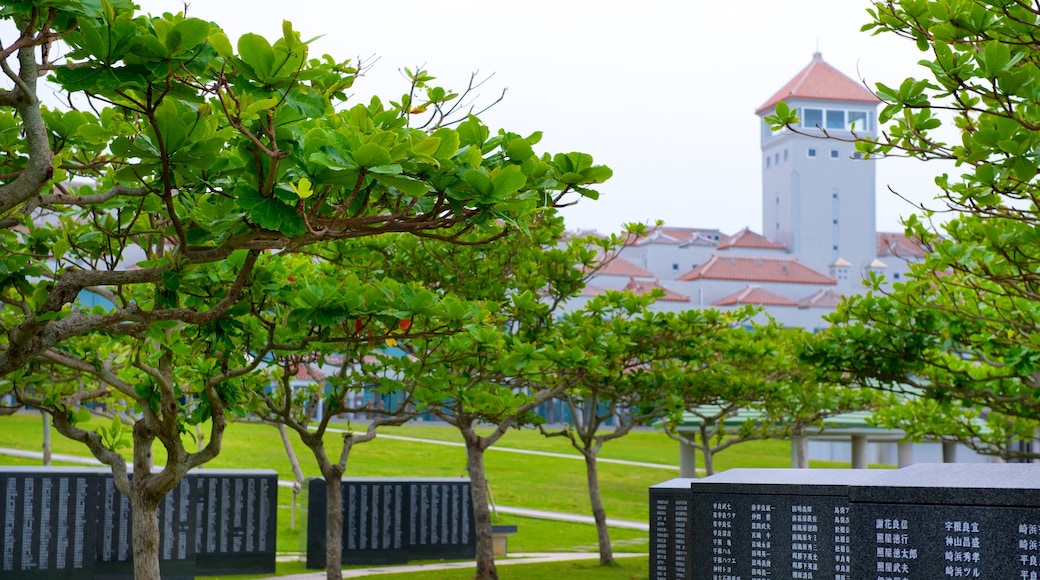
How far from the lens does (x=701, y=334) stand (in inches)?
609

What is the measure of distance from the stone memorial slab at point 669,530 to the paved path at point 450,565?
7.33 meters

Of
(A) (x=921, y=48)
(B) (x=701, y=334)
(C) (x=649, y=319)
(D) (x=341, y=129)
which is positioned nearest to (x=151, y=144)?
(D) (x=341, y=129)

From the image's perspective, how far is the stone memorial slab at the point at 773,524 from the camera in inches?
272

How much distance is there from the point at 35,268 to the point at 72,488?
9491 mm

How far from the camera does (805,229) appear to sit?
2697 inches

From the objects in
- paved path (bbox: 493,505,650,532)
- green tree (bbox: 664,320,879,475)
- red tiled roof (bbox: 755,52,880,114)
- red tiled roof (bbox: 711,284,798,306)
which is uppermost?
red tiled roof (bbox: 755,52,880,114)

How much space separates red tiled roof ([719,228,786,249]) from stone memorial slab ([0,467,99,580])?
176 ft

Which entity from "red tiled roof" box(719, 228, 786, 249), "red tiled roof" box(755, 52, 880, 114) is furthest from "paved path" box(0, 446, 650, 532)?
"red tiled roof" box(755, 52, 880, 114)

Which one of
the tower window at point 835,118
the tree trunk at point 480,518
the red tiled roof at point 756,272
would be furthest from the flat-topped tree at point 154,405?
the tower window at point 835,118

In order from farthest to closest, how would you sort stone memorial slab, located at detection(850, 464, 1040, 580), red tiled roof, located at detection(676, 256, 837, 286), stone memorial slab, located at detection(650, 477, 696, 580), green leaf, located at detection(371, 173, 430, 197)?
red tiled roof, located at detection(676, 256, 837, 286), stone memorial slab, located at detection(650, 477, 696, 580), stone memorial slab, located at detection(850, 464, 1040, 580), green leaf, located at detection(371, 173, 430, 197)

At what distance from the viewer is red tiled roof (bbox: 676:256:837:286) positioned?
5981 cm

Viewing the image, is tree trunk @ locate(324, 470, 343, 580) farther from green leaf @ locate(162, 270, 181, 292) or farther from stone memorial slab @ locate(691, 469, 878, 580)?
green leaf @ locate(162, 270, 181, 292)

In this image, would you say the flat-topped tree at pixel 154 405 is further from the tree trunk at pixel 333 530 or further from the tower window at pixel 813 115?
the tower window at pixel 813 115

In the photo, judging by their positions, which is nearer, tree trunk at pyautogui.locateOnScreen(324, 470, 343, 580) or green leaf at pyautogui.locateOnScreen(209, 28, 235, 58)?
green leaf at pyautogui.locateOnScreen(209, 28, 235, 58)
